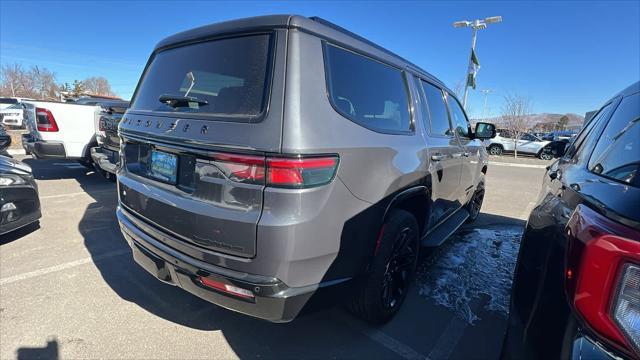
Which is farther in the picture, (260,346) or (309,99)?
(260,346)

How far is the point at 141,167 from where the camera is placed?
240cm

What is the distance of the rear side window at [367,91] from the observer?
1.94 metres

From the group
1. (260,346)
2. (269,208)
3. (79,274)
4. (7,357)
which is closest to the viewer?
(269,208)

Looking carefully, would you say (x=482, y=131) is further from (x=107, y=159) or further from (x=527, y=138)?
(x=527, y=138)

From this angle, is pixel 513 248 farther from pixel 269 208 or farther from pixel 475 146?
pixel 269 208

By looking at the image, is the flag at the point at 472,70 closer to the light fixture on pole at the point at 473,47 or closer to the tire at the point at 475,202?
the light fixture on pole at the point at 473,47

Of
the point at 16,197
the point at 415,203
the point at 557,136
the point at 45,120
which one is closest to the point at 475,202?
the point at 415,203

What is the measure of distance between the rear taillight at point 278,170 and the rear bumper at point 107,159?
14.2 feet

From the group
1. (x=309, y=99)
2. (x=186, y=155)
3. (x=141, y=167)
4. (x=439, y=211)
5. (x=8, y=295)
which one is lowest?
(x=8, y=295)

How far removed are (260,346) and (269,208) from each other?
1.20 metres

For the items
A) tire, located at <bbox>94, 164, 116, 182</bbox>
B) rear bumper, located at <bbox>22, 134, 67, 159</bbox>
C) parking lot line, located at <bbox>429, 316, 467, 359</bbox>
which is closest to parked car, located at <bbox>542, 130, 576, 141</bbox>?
parking lot line, located at <bbox>429, 316, 467, 359</bbox>

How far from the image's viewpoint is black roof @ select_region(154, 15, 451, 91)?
5.90 ft

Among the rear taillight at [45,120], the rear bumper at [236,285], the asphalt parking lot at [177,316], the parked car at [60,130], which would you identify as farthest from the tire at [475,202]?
the rear taillight at [45,120]

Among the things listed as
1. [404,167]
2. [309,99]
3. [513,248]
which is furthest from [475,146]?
[309,99]
